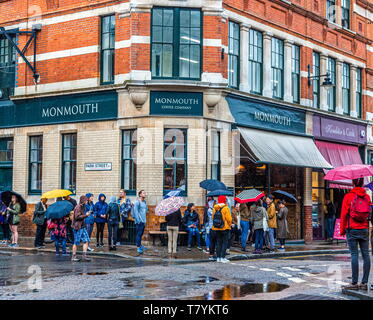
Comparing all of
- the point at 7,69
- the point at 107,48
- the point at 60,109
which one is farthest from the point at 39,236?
the point at 7,69

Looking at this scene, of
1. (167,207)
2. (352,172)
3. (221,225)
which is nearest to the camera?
(221,225)

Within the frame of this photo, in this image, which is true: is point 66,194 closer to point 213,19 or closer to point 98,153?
point 98,153

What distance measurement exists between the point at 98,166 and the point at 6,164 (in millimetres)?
5003

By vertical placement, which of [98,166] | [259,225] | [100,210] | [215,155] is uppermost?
[215,155]

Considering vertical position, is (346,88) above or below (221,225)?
above

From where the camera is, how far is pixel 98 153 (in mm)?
22312

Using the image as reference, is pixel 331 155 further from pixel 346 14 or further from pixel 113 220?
pixel 113 220

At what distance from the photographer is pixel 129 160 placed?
21.7m

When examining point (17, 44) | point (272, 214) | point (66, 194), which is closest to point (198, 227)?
point (272, 214)

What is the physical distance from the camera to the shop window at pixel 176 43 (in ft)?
70.7

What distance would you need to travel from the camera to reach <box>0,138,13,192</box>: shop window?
25.1 meters

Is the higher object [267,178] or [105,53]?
[105,53]

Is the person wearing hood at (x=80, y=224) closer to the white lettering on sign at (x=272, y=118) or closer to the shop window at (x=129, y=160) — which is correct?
the shop window at (x=129, y=160)
